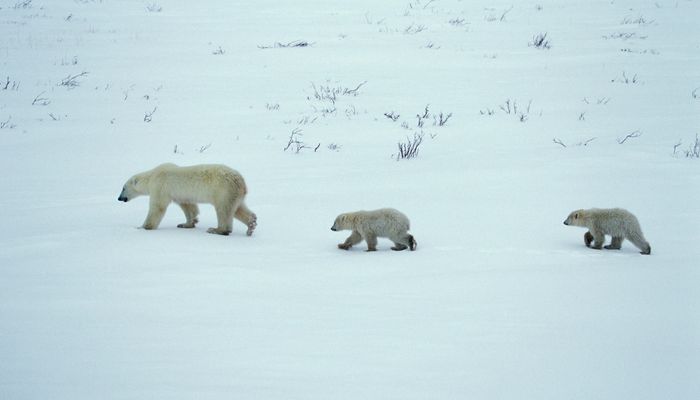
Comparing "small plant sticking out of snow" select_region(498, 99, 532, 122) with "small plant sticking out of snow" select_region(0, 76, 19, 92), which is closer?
"small plant sticking out of snow" select_region(498, 99, 532, 122)

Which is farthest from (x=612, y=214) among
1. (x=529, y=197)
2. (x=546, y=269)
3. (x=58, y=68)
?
(x=58, y=68)

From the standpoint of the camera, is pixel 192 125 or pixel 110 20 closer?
pixel 192 125

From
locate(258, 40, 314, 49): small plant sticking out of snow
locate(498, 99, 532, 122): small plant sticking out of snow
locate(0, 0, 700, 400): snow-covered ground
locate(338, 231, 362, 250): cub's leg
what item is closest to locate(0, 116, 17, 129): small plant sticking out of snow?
locate(0, 0, 700, 400): snow-covered ground

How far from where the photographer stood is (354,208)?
26.3 ft

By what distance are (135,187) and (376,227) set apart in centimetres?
279

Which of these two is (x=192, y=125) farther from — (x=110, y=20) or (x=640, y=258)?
(x=110, y=20)

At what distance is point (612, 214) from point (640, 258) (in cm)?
56

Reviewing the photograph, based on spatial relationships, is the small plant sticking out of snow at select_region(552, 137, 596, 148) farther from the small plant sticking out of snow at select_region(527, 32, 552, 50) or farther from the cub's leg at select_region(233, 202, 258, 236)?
the small plant sticking out of snow at select_region(527, 32, 552, 50)

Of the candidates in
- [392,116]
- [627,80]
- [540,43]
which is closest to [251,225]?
[392,116]

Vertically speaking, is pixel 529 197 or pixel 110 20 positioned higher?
pixel 110 20

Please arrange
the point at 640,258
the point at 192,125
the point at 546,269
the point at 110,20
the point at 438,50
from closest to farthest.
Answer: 1. the point at 546,269
2. the point at 640,258
3. the point at 192,125
4. the point at 438,50
5. the point at 110,20

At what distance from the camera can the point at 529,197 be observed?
27.7 ft

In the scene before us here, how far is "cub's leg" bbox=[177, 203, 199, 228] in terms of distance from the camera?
7438mm

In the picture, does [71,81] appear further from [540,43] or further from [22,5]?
[540,43]
